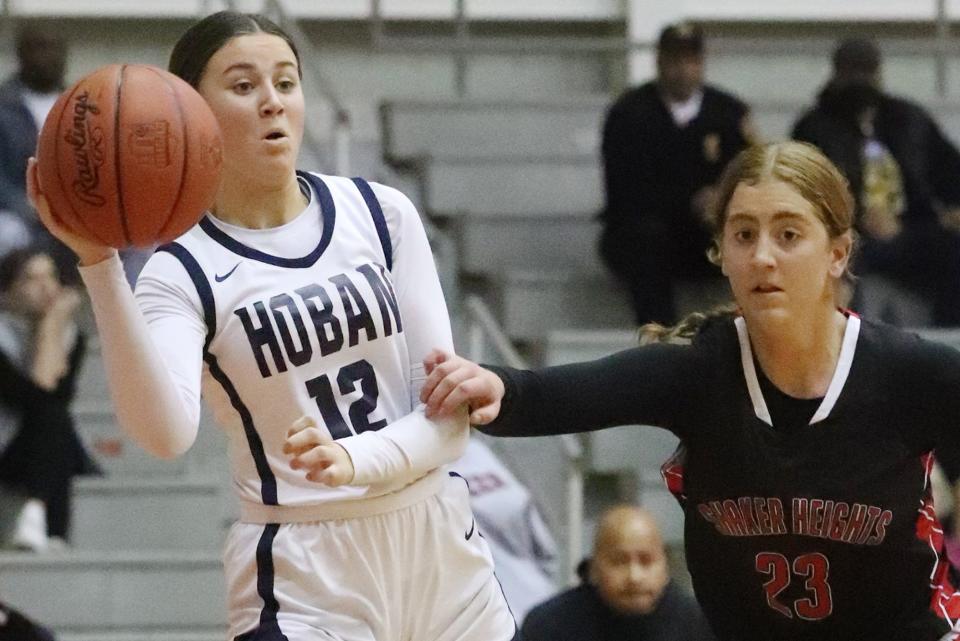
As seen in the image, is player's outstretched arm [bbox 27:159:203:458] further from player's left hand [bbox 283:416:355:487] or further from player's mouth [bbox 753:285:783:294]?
player's mouth [bbox 753:285:783:294]

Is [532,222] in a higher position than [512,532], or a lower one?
higher

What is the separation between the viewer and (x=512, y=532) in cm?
623

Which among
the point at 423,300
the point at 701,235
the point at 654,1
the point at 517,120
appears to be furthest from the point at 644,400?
the point at 654,1

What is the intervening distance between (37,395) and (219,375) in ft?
11.1

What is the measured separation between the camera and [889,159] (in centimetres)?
759

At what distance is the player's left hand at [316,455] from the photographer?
286cm

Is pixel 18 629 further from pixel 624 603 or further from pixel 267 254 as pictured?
pixel 267 254

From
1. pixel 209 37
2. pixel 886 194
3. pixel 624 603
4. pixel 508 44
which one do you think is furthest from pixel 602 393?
pixel 508 44

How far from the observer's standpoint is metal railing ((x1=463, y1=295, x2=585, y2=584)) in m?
6.73

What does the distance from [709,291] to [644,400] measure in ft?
14.1

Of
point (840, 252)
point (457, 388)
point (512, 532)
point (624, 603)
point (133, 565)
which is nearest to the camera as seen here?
point (457, 388)

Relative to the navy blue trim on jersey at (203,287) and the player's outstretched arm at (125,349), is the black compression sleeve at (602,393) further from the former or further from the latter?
the player's outstretched arm at (125,349)

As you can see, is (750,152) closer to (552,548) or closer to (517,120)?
(552,548)

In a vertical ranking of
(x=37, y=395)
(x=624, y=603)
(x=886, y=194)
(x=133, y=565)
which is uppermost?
(x=886, y=194)
